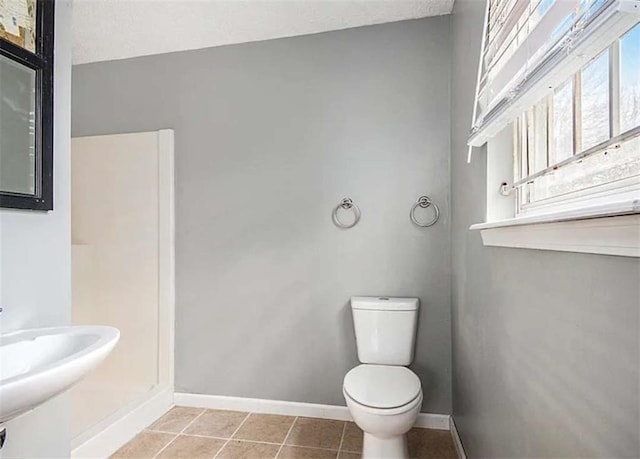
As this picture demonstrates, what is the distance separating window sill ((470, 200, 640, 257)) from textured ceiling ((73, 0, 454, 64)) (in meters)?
1.62

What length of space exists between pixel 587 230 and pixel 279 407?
Answer: 2067 mm

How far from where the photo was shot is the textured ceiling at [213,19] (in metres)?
2.00

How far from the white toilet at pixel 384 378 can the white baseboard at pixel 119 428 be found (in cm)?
123

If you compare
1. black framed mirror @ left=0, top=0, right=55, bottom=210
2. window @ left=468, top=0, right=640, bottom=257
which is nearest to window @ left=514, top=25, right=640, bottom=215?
window @ left=468, top=0, right=640, bottom=257

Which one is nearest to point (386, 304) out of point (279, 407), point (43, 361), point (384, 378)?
point (384, 378)

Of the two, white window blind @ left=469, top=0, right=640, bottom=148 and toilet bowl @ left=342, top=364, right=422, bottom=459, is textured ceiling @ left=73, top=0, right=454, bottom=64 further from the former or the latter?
toilet bowl @ left=342, top=364, right=422, bottom=459

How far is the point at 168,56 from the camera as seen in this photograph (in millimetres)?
2467

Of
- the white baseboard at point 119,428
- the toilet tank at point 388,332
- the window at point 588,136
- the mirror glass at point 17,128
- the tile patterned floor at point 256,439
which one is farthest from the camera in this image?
the toilet tank at point 388,332

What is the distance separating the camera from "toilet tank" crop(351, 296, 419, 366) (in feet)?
6.43

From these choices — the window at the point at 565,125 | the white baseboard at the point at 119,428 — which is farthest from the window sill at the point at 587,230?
the white baseboard at the point at 119,428

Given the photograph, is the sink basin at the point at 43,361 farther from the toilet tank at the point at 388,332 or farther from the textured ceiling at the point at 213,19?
the textured ceiling at the point at 213,19

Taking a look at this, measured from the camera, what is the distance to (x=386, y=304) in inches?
78.1

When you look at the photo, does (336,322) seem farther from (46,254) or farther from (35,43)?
(35,43)

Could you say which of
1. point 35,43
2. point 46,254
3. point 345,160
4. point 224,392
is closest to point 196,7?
point 35,43
